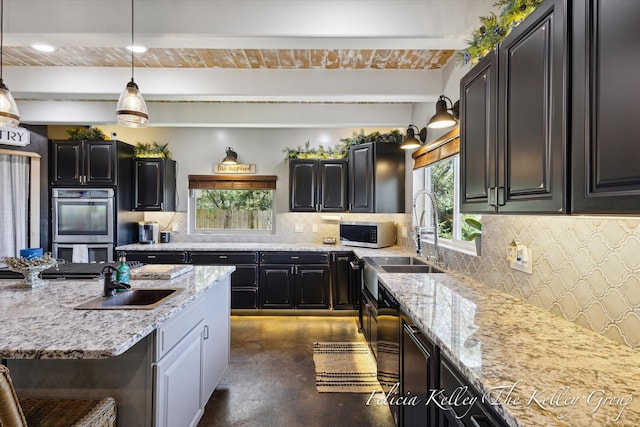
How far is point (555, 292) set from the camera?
5.07ft

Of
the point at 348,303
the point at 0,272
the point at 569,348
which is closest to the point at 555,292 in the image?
the point at 569,348

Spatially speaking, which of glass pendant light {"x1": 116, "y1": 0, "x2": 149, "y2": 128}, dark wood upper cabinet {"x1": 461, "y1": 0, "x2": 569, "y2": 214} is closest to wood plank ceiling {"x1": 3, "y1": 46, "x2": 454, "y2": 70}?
glass pendant light {"x1": 116, "y1": 0, "x2": 149, "y2": 128}

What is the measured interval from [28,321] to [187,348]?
2.42 ft

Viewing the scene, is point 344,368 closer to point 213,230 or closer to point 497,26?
point 497,26

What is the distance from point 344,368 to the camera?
9.76 feet

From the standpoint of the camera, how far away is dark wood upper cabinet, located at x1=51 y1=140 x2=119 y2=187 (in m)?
4.37

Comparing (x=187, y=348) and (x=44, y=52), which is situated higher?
(x=44, y=52)

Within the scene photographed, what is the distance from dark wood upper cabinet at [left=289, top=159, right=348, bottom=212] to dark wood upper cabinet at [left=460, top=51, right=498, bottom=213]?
2810 millimetres

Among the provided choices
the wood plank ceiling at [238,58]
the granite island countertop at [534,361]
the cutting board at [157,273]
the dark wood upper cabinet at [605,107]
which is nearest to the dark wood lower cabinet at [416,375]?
the granite island countertop at [534,361]

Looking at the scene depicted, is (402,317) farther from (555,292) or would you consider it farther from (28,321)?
(28,321)

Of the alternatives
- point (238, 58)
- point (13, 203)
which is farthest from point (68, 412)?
point (13, 203)

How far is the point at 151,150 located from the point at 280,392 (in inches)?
152

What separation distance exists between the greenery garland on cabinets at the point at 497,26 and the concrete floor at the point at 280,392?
227 centimetres

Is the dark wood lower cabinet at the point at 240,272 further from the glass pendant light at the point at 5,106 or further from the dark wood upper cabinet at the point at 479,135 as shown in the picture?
the dark wood upper cabinet at the point at 479,135
